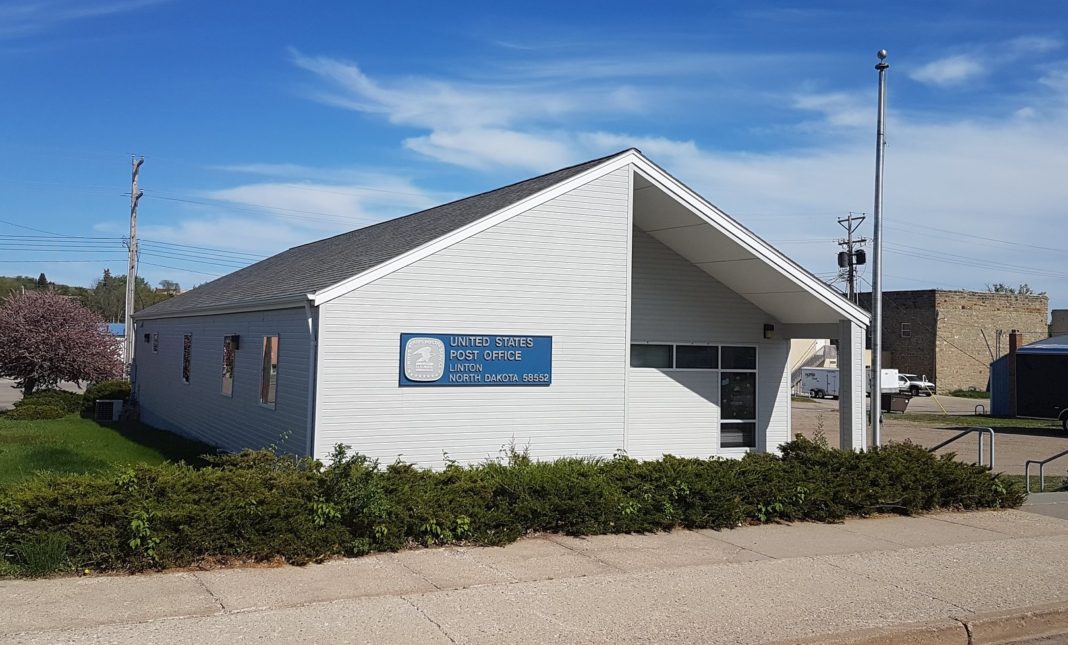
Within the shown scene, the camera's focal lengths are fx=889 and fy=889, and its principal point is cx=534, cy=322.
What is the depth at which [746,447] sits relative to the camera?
17141 millimetres

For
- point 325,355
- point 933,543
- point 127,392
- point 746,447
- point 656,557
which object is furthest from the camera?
point 127,392

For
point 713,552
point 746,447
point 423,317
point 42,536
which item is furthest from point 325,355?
point 746,447

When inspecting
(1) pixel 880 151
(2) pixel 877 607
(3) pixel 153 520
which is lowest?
(2) pixel 877 607

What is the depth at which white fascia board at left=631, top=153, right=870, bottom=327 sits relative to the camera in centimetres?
1379

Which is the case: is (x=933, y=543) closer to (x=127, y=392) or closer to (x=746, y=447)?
(x=746, y=447)

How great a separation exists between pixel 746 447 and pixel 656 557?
28.1ft

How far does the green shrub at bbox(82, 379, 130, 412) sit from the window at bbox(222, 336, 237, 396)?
1132 centimetres

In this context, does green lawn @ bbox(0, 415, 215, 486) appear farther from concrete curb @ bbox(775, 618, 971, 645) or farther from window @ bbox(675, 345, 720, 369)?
concrete curb @ bbox(775, 618, 971, 645)

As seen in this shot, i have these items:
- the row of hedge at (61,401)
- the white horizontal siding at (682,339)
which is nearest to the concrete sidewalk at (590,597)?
the white horizontal siding at (682,339)

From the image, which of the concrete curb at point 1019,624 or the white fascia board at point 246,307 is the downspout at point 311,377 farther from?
the concrete curb at point 1019,624

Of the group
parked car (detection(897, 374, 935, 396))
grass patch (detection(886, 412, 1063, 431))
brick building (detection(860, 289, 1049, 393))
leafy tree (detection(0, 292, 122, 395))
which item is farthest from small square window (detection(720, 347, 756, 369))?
brick building (detection(860, 289, 1049, 393))

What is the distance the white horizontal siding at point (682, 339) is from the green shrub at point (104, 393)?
16.4 m

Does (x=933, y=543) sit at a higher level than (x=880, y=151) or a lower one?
lower

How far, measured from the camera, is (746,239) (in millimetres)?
14352
